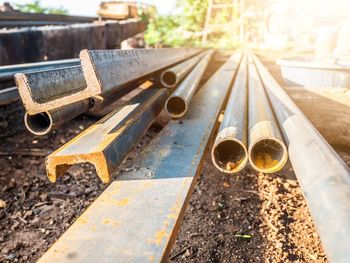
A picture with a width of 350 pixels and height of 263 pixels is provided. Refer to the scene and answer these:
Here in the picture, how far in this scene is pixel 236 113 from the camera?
2.08 metres

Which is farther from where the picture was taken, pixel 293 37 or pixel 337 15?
pixel 337 15

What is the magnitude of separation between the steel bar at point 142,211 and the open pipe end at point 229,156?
116 mm

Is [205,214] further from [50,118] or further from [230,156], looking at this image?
[50,118]

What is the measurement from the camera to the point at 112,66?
5.66ft

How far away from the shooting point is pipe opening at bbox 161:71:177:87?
295cm

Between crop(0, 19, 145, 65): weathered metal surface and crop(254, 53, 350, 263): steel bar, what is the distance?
11.1ft

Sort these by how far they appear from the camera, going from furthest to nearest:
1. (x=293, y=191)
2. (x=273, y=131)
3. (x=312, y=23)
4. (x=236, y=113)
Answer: (x=312, y=23) → (x=293, y=191) → (x=236, y=113) → (x=273, y=131)

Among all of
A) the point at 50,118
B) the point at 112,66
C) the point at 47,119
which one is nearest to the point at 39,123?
the point at 47,119

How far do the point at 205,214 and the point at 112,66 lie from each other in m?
1.38

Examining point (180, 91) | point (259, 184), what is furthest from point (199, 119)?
point (259, 184)

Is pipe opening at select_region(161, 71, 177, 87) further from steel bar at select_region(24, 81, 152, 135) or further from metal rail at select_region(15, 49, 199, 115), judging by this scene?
steel bar at select_region(24, 81, 152, 135)

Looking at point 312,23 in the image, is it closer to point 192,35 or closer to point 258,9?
point 258,9

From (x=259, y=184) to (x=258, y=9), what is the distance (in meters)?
14.3

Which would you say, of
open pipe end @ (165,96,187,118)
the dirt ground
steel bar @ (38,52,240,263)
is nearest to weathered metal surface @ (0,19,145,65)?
the dirt ground
